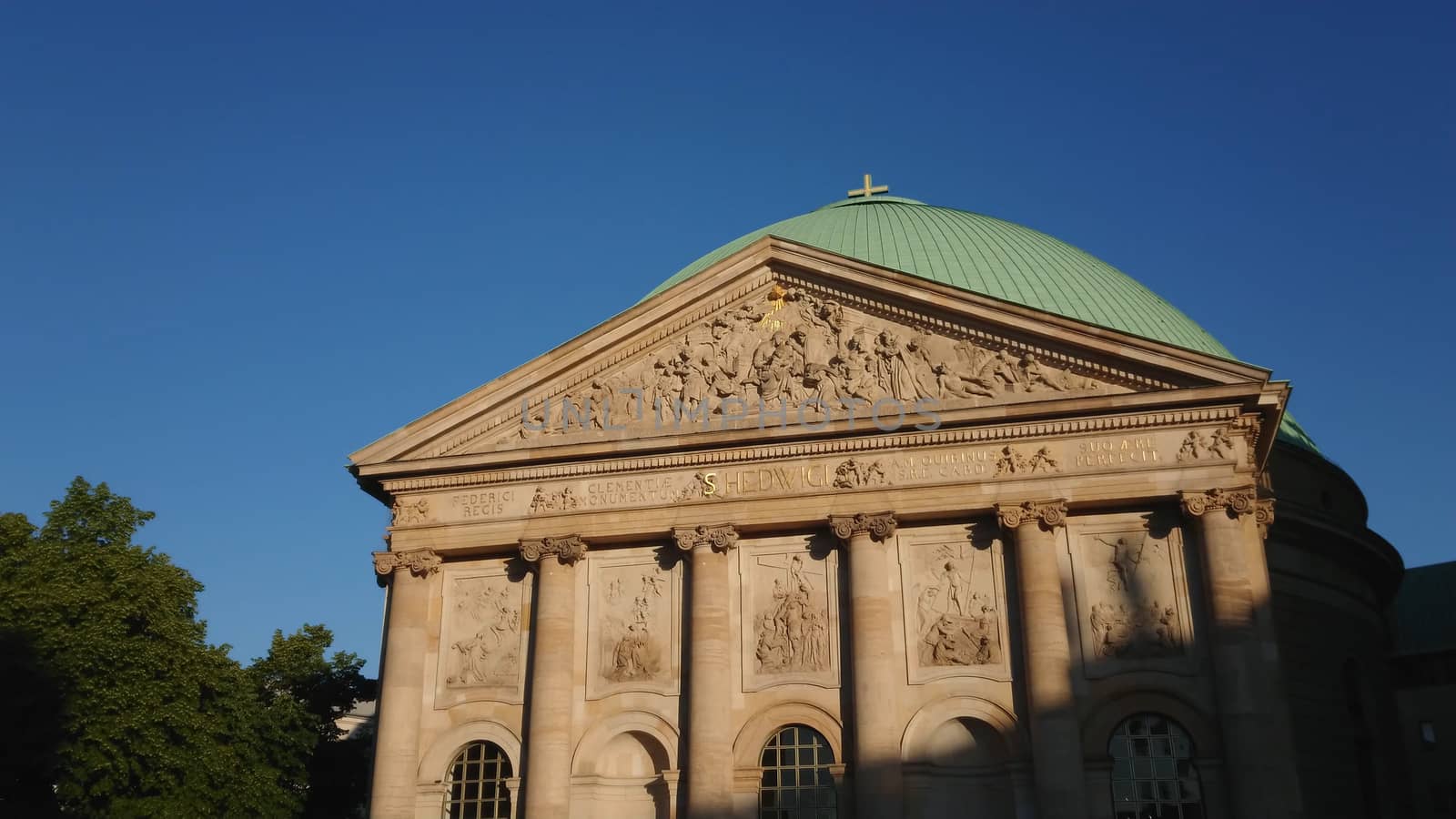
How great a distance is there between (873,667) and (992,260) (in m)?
13.3

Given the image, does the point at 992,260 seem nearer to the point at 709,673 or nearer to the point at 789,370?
the point at 789,370

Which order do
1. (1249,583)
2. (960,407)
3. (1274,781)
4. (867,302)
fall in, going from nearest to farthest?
1. (1274,781)
2. (1249,583)
3. (960,407)
4. (867,302)

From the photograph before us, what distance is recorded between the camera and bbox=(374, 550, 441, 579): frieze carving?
95.6 feet

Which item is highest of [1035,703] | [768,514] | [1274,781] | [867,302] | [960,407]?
[867,302]

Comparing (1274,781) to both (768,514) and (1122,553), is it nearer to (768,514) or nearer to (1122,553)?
(1122,553)

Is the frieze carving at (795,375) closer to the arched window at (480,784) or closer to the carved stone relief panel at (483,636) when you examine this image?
the carved stone relief panel at (483,636)

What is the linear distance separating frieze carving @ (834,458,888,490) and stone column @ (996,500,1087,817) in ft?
8.37

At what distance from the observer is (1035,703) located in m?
24.7

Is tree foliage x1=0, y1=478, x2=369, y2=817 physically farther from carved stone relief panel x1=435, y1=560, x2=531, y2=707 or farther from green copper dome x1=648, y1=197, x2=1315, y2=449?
green copper dome x1=648, y1=197, x2=1315, y2=449

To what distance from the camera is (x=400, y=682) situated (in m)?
28.3

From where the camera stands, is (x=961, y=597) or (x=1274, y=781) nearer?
(x=1274, y=781)

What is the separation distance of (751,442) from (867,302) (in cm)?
401

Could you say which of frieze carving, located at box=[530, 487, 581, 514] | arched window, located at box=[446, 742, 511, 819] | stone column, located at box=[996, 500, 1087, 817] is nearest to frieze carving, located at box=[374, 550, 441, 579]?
frieze carving, located at box=[530, 487, 581, 514]

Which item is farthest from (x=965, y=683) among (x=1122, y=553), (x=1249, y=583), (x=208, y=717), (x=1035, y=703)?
(x=208, y=717)
